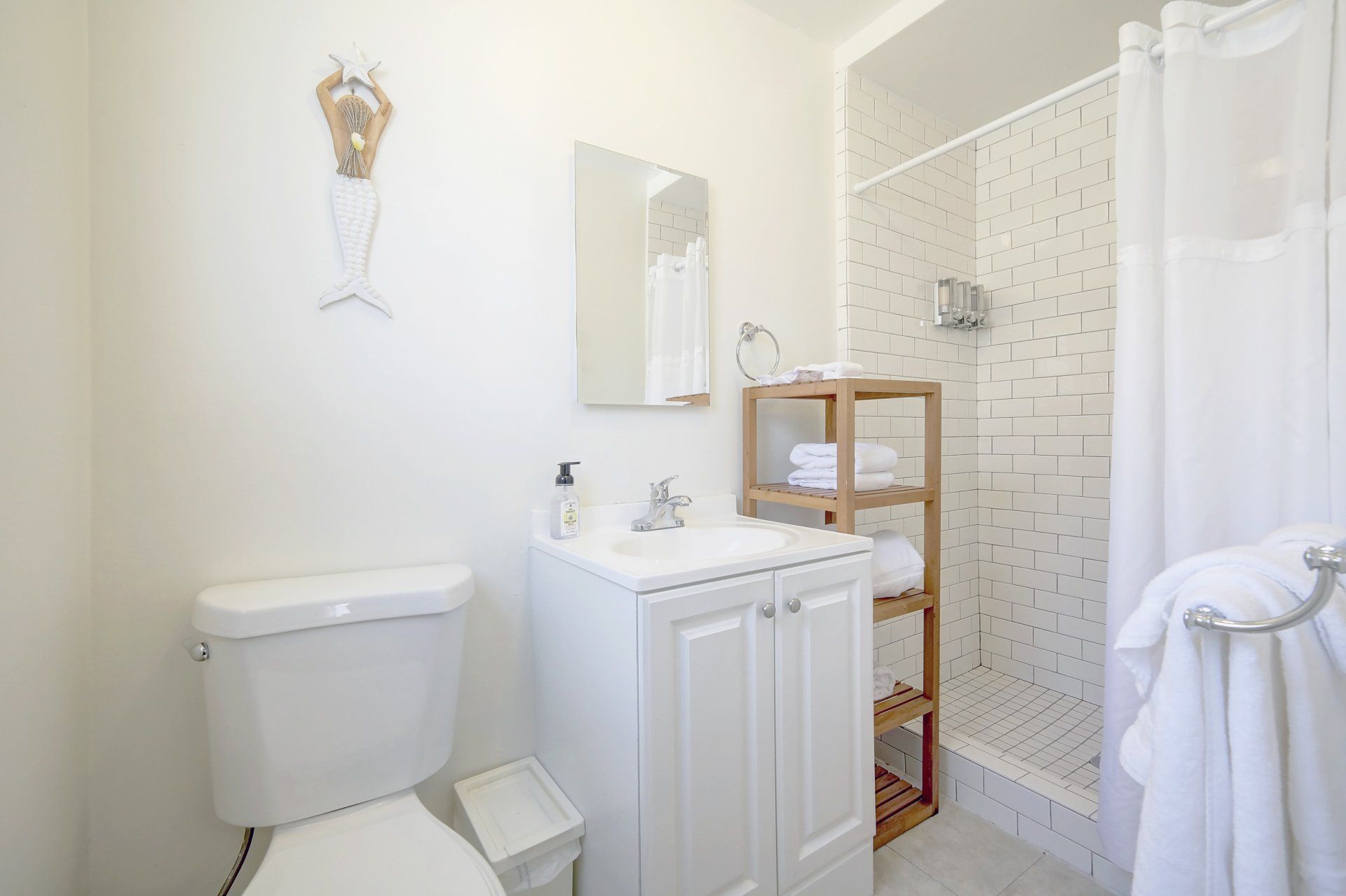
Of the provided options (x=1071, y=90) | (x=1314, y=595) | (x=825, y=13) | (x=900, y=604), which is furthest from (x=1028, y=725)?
(x=825, y=13)

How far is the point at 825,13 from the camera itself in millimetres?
1853

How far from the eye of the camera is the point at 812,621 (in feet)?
3.88

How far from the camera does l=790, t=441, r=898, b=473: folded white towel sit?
1.51m

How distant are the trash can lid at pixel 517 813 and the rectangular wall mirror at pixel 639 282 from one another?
946 mm

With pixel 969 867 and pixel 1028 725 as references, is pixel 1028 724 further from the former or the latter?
pixel 969 867

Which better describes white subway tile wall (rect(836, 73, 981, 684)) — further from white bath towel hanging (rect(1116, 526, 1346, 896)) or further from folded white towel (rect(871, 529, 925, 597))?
white bath towel hanging (rect(1116, 526, 1346, 896))

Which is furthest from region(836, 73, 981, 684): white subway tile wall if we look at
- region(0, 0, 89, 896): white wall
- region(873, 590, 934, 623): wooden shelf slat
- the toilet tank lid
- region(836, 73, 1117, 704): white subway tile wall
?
region(0, 0, 89, 896): white wall

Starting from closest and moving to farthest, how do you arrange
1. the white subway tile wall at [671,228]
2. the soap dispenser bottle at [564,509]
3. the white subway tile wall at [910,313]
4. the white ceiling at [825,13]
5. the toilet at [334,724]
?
the toilet at [334,724]
the soap dispenser bottle at [564,509]
the white subway tile wall at [671,228]
the white ceiling at [825,13]
the white subway tile wall at [910,313]

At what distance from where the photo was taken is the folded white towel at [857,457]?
4.96ft

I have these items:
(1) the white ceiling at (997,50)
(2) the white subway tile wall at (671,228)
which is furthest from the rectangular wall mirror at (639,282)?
(1) the white ceiling at (997,50)

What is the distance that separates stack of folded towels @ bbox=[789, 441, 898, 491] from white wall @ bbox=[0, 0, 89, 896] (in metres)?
1.59

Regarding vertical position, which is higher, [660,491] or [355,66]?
[355,66]

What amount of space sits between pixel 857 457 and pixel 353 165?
4.57 ft

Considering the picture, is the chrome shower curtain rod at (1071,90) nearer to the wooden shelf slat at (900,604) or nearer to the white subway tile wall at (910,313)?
the white subway tile wall at (910,313)
